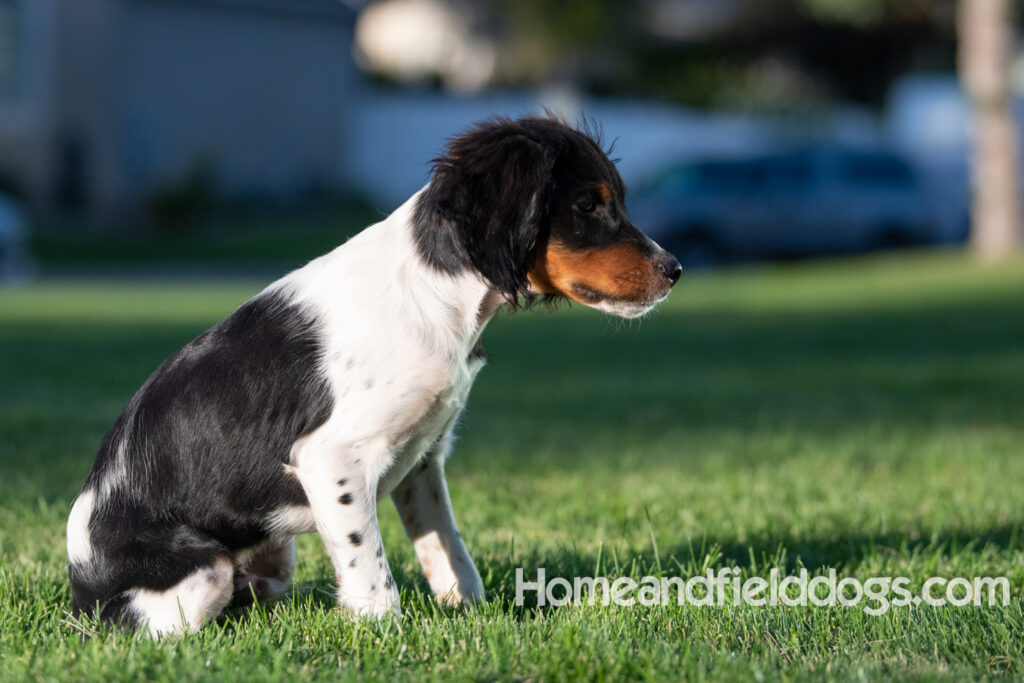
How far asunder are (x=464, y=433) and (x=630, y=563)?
3.56 metres

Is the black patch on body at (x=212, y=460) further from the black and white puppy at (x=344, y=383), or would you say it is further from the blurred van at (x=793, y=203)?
the blurred van at (x=793, y=203)

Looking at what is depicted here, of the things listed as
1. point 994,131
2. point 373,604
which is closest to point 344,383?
point 373,604

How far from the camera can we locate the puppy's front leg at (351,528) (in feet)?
11.5

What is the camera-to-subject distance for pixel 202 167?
28.8 m

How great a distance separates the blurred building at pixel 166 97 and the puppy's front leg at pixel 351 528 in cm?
2608

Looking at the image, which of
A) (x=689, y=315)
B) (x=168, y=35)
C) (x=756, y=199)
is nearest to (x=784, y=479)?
(x=689, y=315)

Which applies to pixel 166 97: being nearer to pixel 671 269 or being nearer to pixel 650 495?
pixel 650 495

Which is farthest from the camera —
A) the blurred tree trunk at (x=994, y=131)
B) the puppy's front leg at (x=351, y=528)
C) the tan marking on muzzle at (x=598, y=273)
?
the blurred tree trunk at (x=994, y=131)

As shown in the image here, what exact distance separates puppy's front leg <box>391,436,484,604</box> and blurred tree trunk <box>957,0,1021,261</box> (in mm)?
16131

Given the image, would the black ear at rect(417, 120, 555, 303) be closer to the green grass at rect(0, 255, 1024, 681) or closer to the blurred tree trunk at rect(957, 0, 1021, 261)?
the green grass at rect(0, 255, 1024, 681)

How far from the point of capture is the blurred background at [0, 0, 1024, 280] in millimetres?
21703

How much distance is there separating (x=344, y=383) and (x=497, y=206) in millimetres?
667

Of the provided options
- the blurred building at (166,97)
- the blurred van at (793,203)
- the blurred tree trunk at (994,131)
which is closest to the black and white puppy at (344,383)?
the blurred tree trunk at (994,131)

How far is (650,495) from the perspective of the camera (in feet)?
19.7
